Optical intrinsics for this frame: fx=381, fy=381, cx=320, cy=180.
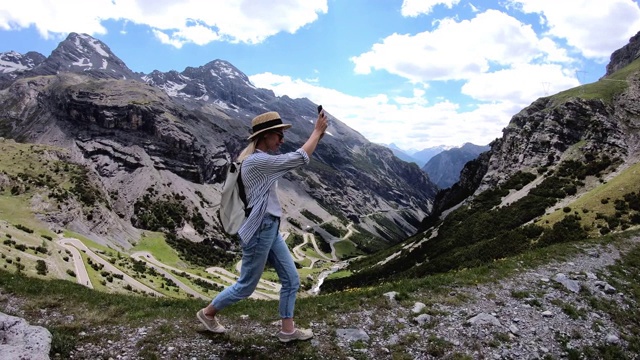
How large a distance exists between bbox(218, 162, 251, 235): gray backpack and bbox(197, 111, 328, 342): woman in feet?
0.41

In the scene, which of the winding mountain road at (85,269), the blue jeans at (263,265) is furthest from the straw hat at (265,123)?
the winding mountain road at (85,269)

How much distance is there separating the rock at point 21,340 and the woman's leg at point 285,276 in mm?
5222

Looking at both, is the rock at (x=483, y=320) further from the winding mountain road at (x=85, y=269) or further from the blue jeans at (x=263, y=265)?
the winding mountain road at (x=85, y=269)

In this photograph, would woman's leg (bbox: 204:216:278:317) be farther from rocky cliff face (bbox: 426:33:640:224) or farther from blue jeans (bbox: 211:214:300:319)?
rocky cliff face (bbox: 426:33:640:224)

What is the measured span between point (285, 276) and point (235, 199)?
2400mm

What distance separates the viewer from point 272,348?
973cm

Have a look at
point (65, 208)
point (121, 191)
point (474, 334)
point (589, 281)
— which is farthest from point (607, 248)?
point (121, 191)

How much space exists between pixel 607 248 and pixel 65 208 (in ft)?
409

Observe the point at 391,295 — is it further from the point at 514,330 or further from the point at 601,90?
the point at 601,90

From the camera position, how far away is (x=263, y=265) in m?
9.05

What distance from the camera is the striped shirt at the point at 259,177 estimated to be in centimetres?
851

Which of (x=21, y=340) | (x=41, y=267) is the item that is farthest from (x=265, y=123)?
(x=41, y=267)

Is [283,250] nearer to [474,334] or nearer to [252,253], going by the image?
[252,253]

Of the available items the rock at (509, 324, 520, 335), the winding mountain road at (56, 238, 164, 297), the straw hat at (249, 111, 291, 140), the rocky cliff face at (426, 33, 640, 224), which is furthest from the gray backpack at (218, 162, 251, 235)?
the rocky cliff face at (426, 33, 640, 224)
